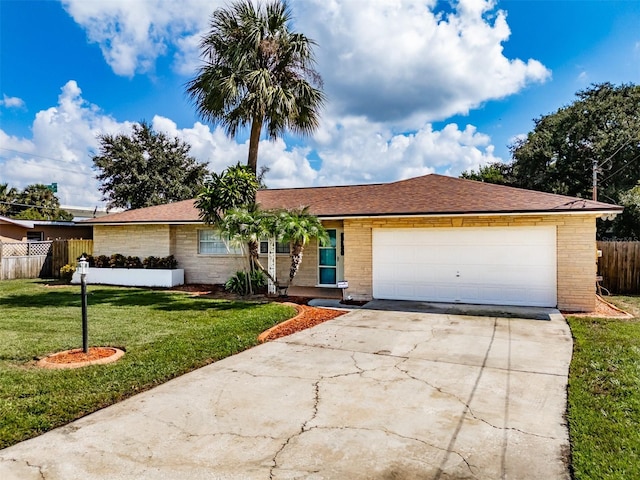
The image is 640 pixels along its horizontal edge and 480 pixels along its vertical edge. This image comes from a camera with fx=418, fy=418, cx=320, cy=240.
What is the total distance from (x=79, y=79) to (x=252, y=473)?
21.7 m

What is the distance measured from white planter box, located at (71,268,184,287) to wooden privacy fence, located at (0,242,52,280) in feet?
12.9

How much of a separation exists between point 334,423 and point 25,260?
20.2m

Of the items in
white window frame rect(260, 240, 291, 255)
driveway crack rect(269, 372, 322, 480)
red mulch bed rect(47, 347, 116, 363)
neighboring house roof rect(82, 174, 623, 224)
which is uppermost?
neighboring house roof rect(82, 174, 623, 224)

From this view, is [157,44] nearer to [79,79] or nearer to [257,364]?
[79,79]

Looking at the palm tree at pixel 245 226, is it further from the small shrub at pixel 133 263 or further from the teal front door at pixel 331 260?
the small shrub at pixel 133 263

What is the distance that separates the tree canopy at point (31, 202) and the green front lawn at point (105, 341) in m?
30.8

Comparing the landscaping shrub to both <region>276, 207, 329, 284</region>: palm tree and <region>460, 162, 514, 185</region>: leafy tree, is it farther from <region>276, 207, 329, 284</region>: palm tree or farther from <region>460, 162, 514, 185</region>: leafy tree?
<region>460, 162, 514, 185</region>: leafy tree

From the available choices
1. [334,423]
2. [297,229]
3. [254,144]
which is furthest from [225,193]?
[334,423]

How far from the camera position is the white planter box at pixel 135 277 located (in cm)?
1553

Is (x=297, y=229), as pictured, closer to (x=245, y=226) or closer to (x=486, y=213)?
(x=245, y=226)

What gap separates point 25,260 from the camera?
1908cm

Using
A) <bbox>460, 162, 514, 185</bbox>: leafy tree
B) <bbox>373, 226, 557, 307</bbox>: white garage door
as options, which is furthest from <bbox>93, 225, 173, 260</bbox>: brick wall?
<bbox>460, 162, 514, 185</bbox>: leafy tree

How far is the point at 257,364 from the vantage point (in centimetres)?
621

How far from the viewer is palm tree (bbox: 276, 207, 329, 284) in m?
11.3
